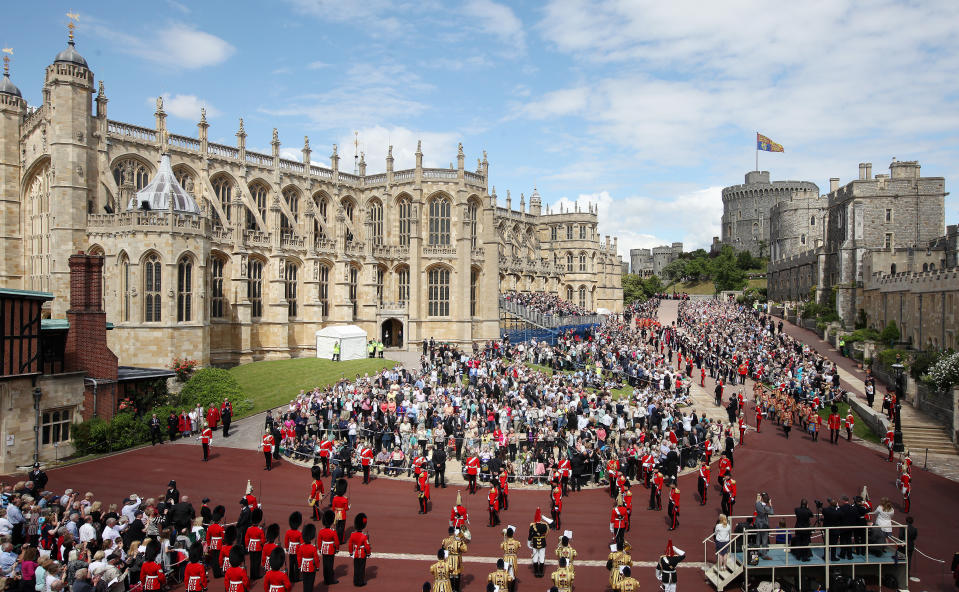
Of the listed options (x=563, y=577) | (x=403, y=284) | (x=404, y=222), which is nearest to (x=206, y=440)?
(x=563, y=577)

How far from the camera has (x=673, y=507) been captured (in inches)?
614

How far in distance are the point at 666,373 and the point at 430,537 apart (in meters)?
18.8

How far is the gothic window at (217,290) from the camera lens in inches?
1542

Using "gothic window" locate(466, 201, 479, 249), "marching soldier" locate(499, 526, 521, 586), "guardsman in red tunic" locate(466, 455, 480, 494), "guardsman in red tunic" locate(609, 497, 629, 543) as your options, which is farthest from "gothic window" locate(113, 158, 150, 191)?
"guardsman in red tunic" locate(609, 497, 629, 543)

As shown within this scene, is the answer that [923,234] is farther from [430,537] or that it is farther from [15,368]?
[15,368]

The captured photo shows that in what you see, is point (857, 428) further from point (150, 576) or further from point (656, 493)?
point (150, 576)

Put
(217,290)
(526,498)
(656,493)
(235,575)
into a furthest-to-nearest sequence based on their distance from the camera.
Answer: (217,290)
(526,498)
(656,493)
(235,575)

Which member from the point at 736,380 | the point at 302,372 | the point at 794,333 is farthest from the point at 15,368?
the point at 794,333

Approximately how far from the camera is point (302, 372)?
35406mm

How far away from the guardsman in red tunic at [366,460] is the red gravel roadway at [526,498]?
10.3 inches

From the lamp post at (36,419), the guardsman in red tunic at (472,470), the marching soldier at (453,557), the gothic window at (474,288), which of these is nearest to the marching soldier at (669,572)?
the marching soldier at (453,557)

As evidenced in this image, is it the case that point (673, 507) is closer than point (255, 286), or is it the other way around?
point (673, 507)

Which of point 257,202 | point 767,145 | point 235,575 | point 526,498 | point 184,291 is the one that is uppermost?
point 767,145

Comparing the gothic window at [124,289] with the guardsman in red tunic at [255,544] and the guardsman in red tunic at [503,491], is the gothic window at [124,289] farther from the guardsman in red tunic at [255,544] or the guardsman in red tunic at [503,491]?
the guardsman in red tunic at [503,491]
